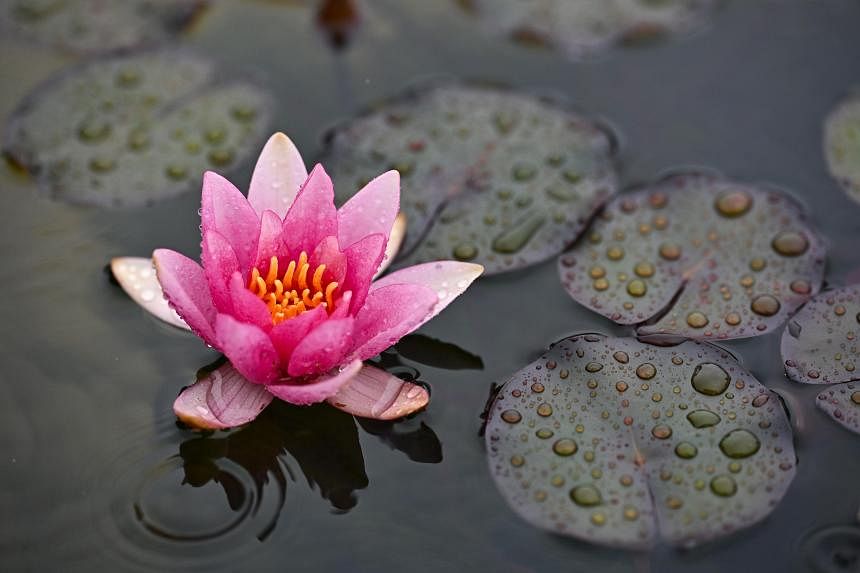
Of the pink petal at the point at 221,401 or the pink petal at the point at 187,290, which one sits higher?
the pink petal at the point at 187,290

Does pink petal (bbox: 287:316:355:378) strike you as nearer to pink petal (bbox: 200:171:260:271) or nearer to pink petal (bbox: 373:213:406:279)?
pink petal (bbox: 200:171:260:271)

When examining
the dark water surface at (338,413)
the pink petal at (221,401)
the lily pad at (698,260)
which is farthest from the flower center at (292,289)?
the lily pad at (698,260)

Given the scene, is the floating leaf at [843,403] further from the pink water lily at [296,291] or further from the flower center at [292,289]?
the flower center at [292,289]

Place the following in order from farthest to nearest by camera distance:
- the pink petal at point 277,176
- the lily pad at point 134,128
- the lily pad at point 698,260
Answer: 1. the lily pad at point 134,128
2. the lily pad at point 698,260
3. the pink petal at point 277,176

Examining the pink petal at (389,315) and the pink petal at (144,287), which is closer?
the pink petal at (389,315)

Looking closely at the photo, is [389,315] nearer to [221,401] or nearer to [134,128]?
[221,401]

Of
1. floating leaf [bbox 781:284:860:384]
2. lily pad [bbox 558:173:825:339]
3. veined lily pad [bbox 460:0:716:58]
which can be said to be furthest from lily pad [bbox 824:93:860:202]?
veined lily pad [bbox 460:0:716:58]

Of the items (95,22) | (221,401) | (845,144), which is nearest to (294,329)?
(221,401)
